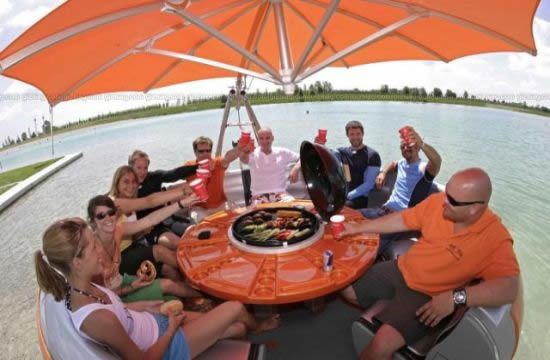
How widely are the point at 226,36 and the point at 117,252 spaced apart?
1.90 meters

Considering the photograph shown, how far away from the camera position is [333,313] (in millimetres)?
2523

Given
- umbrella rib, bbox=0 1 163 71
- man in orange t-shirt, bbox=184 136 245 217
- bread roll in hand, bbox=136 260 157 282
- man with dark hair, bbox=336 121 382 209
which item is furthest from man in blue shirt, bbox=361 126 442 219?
umbrella rib, bbox=0 1 163 71

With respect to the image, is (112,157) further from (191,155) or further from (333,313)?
(333,313)

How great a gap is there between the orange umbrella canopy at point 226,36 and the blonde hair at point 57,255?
4.49 ft

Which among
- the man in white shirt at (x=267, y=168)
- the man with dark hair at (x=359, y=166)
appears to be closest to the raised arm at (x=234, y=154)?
the man in white shirt at (x=267, y=168)

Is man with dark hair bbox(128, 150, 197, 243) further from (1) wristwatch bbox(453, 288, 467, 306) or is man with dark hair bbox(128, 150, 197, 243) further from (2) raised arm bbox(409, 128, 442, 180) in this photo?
(1) wristwatch bbox(453, 288, 467, 306)

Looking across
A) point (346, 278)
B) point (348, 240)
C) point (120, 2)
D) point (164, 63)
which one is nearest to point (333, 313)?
point (348, 240)

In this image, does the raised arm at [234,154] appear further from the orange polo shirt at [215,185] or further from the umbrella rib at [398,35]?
the umbrella rib at [398,35]

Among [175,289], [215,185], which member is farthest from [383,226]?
[215,185]

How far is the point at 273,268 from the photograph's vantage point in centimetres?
185

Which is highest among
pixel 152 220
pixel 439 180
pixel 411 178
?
pixel 411 178

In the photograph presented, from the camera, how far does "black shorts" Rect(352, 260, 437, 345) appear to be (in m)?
1.65

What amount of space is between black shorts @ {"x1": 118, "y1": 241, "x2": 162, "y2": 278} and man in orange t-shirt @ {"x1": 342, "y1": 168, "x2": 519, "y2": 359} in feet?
5.98

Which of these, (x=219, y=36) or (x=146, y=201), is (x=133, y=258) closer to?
(x=146, y=201)
